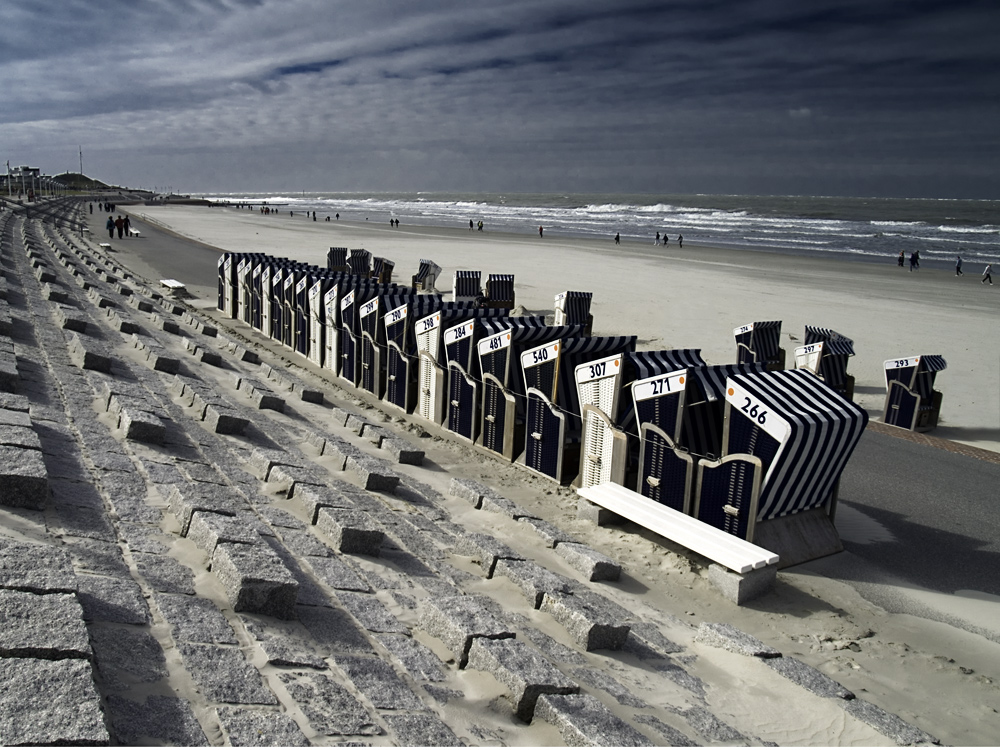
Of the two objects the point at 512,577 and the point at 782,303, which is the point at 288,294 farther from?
the point at 782,303

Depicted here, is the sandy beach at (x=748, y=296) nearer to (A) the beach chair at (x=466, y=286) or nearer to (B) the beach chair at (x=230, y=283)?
(A) the beach chair at (x=466, y=286)

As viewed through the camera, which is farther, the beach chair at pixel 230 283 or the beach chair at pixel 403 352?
the beach chair at pixel 230 283

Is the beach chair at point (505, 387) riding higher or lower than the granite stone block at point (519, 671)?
higher

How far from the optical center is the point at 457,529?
854 cm

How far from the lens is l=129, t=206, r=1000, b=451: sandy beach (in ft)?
67.8

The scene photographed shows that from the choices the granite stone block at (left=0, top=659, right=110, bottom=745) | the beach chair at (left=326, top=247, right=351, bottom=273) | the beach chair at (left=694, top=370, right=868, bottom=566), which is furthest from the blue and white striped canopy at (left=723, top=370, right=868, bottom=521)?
the beach chair at (left=326, top=247, right=351, bottom=273)

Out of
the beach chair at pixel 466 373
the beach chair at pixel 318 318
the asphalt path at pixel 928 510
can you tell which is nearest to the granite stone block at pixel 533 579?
the asphalt path at pixel 928 510

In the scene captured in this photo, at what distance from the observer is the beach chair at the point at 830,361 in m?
16.3

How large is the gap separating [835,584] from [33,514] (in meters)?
7.80

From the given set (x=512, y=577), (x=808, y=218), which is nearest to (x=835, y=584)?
(x=512, y=577)

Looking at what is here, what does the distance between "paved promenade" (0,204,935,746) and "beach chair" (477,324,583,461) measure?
6.82 ft

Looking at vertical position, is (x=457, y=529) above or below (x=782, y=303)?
below

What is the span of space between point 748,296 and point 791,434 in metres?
27.1

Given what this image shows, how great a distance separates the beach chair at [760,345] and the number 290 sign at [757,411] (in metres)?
9.46
